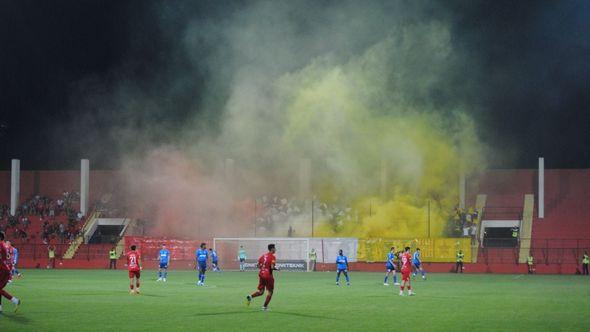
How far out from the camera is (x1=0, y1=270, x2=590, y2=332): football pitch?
63.8 ft

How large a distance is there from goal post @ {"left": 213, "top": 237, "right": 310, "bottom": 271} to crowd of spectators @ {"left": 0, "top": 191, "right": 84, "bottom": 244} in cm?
1474

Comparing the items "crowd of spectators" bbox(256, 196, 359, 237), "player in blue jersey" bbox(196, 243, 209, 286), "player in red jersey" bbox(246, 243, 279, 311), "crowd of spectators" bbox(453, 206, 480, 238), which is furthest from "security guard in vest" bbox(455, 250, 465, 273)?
"player in red jersey" bbox(246, 243, 279, 311)

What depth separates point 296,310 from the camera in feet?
78.4

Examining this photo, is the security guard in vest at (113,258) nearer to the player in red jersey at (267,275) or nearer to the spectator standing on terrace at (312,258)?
the spectator standing on terrace at (312,258)

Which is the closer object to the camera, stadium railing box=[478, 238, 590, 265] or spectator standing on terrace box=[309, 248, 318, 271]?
spectator standing on terrace box=[309, 248, 318, 271]

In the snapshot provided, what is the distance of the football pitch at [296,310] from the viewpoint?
1944 cm

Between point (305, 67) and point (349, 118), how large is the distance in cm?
645

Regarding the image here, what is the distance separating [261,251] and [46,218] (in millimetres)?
22854

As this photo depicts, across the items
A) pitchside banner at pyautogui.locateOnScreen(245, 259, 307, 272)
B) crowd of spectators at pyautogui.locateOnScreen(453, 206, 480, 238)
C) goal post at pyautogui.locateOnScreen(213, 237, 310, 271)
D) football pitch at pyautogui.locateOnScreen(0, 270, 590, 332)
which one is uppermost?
crowd of spectators at pyautogui.locateOnScreen(453, 206, 480, 238)

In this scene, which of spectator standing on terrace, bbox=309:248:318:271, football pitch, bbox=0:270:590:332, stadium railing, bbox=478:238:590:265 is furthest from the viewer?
stadium railing, bbox=478:238:590:265

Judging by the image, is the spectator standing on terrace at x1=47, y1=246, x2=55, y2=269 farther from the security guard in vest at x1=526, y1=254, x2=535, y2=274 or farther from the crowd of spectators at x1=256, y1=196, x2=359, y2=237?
the security guard in vest at x1=526, y1=254, x2=535, y2=274

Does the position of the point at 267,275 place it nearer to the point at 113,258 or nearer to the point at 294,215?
the point at 113,258

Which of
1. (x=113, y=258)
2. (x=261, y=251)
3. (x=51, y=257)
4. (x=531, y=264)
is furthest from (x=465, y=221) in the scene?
(x=51, y=257)

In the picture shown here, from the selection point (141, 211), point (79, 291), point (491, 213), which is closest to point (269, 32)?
point (141, 211)
